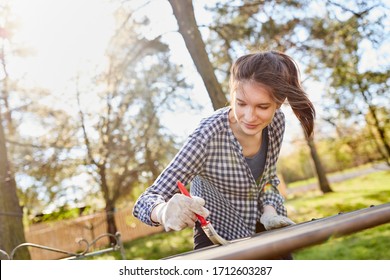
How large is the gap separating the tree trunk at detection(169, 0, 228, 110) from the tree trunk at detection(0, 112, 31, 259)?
7.28 ft

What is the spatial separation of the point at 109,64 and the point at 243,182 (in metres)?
5.09

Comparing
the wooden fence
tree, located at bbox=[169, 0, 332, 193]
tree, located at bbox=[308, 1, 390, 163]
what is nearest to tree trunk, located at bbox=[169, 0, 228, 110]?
tree, located at bbox=[169, 0, 332, 193]

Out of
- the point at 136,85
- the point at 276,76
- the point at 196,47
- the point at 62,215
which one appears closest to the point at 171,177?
the point at 276,76

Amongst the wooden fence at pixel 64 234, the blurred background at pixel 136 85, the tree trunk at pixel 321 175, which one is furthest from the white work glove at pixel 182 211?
the tree trunk at pixel 321 175

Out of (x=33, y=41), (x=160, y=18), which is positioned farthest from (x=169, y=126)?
(x=160, y=18)

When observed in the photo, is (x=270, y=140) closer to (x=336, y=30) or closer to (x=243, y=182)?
(x=243, y=182)

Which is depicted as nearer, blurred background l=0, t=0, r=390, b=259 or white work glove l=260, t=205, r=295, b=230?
white work glove l=260, t=205, r=295, b=230

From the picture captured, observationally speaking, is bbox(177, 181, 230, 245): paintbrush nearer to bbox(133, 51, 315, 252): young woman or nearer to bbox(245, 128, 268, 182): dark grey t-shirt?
bbox(133, 51, 315, 252): young woman

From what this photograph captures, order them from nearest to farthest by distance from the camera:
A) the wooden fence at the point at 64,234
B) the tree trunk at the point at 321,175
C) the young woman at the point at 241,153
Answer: the young woman at the point at 241,153
the wooden fence at the point at 64,234
the tree trunk at the point at 321,175

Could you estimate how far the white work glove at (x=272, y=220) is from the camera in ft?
4.08

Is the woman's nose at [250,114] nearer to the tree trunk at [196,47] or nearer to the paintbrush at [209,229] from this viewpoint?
the paintbrush at [209,229]

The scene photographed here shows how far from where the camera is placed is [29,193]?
880 cm

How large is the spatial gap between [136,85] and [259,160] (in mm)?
7113

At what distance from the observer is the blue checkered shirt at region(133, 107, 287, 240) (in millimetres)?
1172
